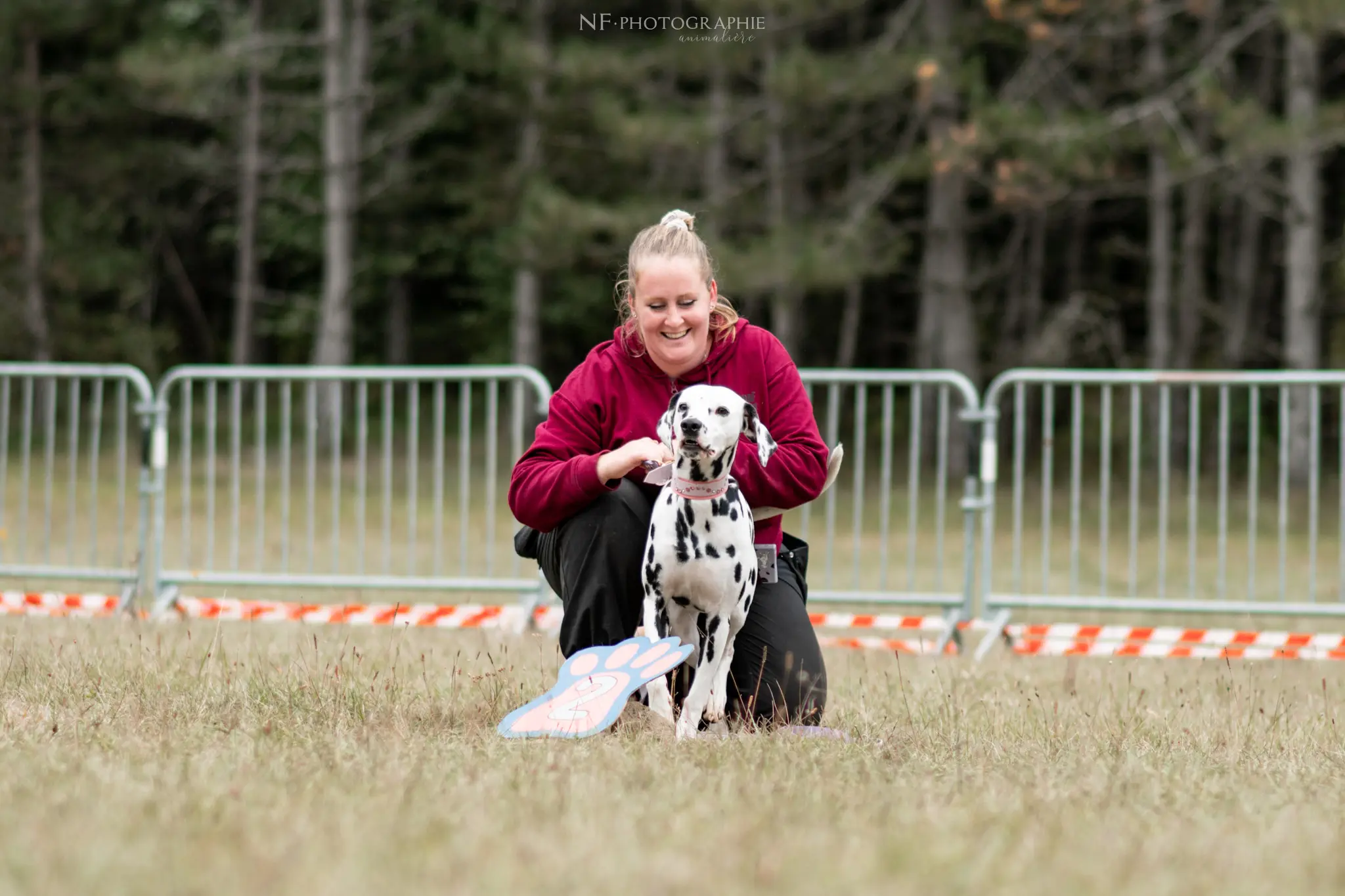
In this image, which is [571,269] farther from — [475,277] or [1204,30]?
[1204,30]

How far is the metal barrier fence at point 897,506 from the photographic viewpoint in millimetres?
8164

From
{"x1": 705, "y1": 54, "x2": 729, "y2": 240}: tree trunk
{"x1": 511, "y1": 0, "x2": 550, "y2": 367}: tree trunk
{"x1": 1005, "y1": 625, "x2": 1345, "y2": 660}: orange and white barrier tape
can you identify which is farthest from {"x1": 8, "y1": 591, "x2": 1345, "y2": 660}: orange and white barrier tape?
{"x1": 511, "y1": 0, "x2": 550, "y2": 367}: tree trunk

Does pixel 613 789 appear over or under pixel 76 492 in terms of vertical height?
under

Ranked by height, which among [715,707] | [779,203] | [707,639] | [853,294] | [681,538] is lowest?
[715,707]

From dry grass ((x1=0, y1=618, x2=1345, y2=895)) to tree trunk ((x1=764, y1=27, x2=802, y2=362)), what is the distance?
11566 millimetres

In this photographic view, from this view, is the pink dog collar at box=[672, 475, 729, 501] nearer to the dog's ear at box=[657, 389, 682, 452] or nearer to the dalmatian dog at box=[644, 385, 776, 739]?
the dalmatian dog at box=[644, 385, 776, 739]

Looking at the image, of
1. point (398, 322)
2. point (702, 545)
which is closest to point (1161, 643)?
point (702, 545)

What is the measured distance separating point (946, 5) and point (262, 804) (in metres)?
17.0

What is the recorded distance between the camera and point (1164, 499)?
823cm

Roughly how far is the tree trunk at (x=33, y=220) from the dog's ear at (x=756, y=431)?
2462 cm

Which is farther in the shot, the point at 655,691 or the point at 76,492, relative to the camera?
the point at 76,492

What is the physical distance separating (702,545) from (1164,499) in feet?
15.2

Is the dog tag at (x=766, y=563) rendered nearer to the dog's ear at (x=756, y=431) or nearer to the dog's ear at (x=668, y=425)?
the dog's ear at (x=756, y=431)

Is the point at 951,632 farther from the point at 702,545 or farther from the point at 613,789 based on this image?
the point at 613,789
